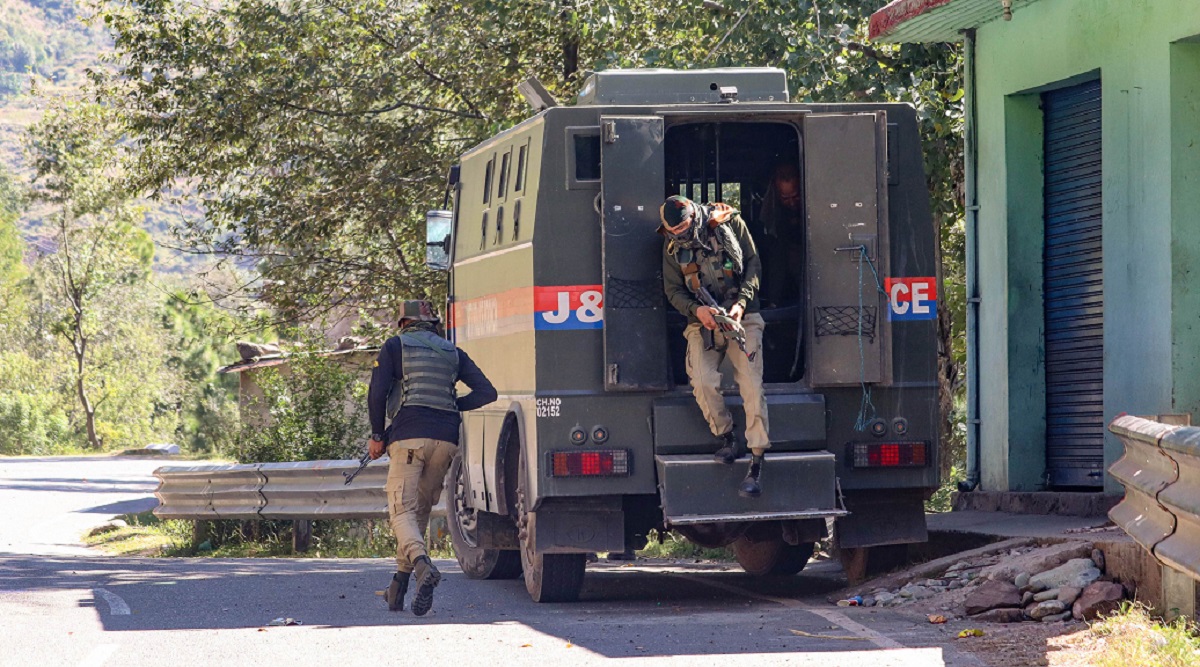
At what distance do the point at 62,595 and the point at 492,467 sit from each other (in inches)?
114

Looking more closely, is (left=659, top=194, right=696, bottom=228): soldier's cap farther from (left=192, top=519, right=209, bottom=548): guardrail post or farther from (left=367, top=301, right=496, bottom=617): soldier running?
(left=192, top=519, right=209, bottom=548): guardrail post

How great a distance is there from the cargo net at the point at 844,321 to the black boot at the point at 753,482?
90cm

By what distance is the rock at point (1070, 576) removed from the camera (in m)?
8.94

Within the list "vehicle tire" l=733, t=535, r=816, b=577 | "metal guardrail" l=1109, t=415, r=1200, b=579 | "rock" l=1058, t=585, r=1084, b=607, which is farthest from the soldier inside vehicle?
"metal guardrail" l=1109, t=415, r=1200, b=579

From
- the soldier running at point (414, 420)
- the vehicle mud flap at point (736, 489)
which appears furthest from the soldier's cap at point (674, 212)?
the soldier running at point (414, 420)

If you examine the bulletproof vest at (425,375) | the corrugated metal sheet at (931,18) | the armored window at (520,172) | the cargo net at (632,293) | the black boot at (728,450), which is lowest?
the black boot at (728,450)

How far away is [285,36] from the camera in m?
20.5

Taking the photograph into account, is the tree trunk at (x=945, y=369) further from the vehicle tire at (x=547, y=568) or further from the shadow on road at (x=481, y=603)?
the vehicle tire at (x=547, y=568)

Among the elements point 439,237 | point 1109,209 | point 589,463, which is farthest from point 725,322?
point 439,237

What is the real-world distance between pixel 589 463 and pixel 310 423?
1078 centimetres

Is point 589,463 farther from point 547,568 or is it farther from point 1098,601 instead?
point 1098,601

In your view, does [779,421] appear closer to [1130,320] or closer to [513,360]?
[513,360]

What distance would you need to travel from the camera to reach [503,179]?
11.3 m

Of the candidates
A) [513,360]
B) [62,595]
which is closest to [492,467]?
[513,360]
